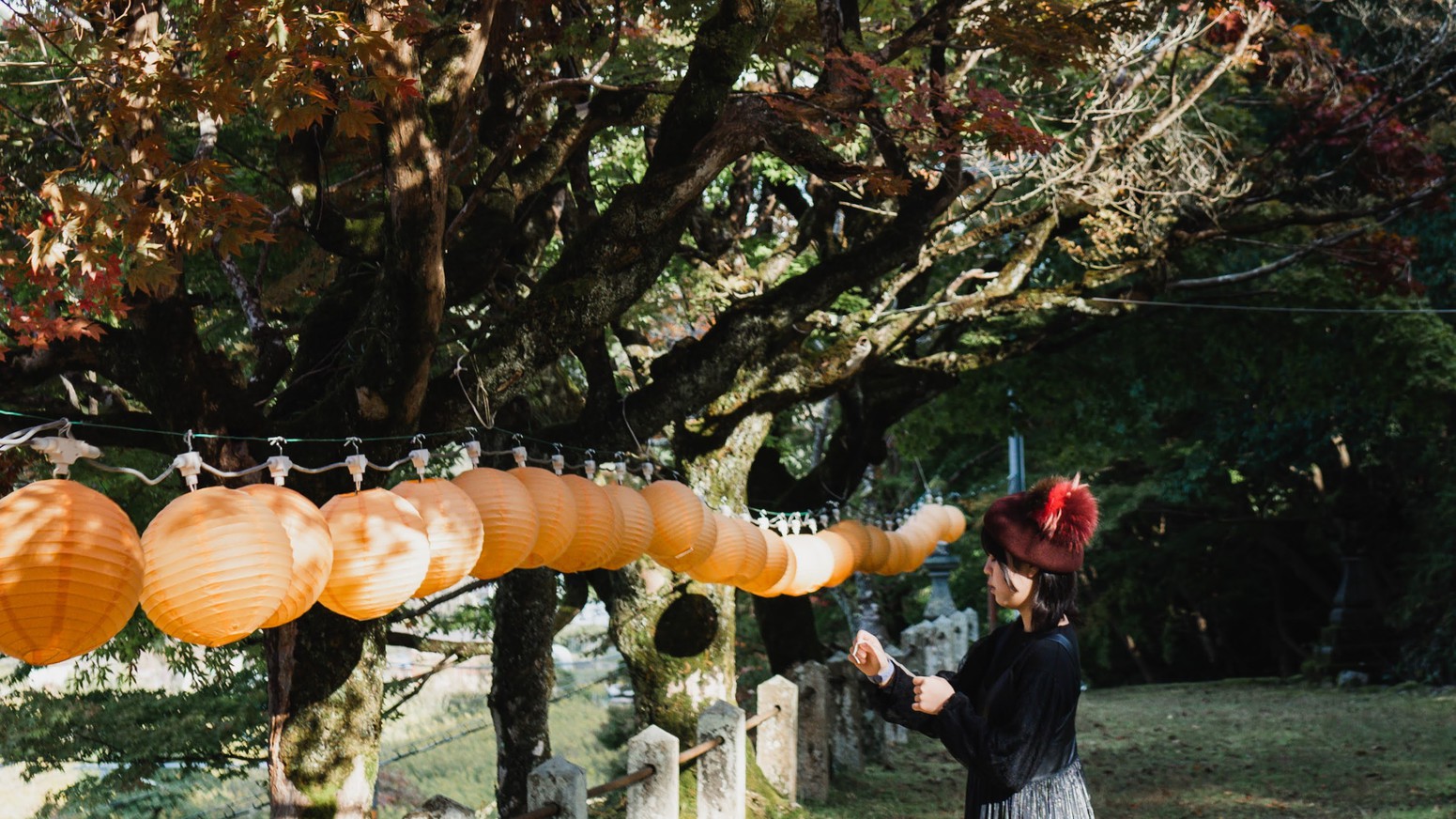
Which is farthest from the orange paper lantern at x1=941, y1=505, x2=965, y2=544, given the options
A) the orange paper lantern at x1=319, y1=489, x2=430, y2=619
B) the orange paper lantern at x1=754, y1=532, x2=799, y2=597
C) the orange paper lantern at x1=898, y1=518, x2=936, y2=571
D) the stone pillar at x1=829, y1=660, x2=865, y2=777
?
the orange paper lantern at x1=319, y1=489, x2=430, y2=619

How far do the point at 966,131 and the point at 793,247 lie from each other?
5.11m

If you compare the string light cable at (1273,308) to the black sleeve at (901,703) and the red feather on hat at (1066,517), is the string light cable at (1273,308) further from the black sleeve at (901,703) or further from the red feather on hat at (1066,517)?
the black sleeve at (901,703)

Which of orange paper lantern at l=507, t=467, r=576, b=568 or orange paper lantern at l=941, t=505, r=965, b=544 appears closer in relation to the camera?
orange paper lantern at l=507, t=467, r=576, b=568

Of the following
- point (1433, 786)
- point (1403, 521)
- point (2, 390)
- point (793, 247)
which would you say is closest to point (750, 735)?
point (793, 247)

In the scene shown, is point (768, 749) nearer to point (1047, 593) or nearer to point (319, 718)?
point (319, 718)

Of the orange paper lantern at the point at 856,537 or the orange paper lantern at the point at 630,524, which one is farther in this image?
the orange paper lantern at the point at 856,537

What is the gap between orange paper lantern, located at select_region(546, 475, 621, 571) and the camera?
6.53 metres

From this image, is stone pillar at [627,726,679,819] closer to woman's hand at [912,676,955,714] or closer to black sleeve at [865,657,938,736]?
black sleeve at [865,657,938,736]

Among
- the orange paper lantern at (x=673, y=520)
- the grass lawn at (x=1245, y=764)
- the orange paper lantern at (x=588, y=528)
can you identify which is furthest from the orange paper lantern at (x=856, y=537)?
the orange paper lantern at (x=588, y=528)

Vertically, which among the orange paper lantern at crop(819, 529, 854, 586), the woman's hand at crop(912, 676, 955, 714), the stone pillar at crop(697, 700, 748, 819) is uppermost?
the woman's hand at crop(912, 676, 955, 714)

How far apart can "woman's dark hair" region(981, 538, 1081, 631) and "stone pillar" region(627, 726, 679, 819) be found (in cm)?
335

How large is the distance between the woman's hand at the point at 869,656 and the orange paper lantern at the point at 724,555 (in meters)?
4.12

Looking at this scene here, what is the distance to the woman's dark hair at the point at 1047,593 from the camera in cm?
407

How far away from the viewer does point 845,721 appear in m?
13.8
